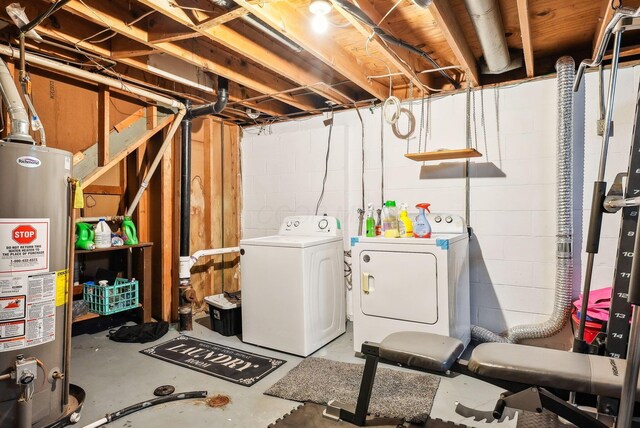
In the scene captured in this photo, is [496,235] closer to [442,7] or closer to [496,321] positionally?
[496,321]

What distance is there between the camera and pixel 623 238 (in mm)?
1844

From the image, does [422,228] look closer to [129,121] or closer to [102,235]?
[102,235]

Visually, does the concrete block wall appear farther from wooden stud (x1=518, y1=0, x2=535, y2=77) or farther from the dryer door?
the dryer door

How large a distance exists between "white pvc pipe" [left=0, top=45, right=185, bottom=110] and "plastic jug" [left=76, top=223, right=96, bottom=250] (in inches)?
45.2

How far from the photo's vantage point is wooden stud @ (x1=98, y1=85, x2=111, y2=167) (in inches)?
118

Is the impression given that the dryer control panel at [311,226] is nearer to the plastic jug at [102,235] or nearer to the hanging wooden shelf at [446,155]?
the hanging wooden shelf at [446,155]

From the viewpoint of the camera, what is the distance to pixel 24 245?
1.75 m

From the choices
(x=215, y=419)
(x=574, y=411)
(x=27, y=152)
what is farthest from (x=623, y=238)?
(x=27, y=152)

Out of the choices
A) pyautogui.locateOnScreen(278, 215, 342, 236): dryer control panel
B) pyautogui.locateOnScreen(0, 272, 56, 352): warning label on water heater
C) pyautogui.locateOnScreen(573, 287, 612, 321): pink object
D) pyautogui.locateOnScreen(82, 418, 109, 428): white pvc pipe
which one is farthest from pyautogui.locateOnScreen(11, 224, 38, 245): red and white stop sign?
pyautogui.locateOnScreen(573, 287, 612, 321): pink object

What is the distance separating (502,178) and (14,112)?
10.6ft

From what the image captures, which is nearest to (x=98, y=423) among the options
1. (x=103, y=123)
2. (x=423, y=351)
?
(x=423, y=351)

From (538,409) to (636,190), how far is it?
124 cm

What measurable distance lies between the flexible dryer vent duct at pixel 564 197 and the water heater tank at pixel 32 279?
308 centimetres

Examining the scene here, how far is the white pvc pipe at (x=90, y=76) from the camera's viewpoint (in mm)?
2324
